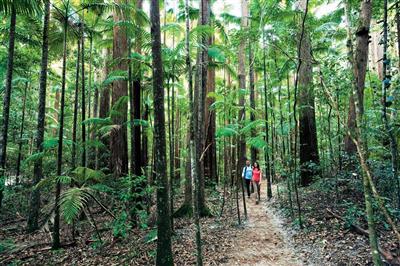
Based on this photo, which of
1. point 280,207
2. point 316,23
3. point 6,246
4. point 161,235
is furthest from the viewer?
point 280,207

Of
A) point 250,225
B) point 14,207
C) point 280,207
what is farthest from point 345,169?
point 14,207

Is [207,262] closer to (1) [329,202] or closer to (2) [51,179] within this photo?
(2) [51,179]

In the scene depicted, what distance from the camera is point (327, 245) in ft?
17.5

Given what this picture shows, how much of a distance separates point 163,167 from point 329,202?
18.0ft

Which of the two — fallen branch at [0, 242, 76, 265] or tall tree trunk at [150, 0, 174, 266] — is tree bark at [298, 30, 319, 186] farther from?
fallen branch at [0, 242, 76, 265]

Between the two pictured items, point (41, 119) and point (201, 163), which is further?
point (201, 163)

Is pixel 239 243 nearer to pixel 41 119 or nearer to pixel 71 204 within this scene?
pixel 71 204

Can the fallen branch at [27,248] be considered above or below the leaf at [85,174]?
below

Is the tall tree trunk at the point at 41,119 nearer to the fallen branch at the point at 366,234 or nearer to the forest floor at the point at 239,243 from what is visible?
the forest floor at the point at 239,243

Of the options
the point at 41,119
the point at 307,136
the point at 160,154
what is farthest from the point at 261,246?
the point at 41,119

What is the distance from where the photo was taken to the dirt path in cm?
538

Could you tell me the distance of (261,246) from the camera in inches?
242

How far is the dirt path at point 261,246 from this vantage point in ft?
17.6

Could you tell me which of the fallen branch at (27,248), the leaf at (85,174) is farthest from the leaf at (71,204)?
the fallen branch at (27,248)
